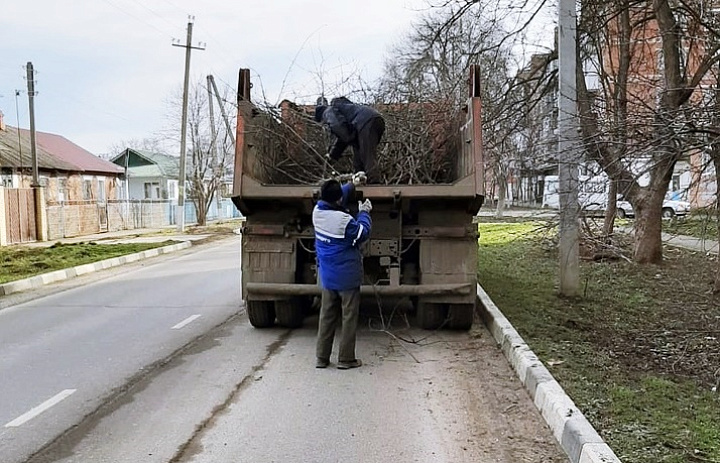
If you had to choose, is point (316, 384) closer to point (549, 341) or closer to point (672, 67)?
point (549, 341)

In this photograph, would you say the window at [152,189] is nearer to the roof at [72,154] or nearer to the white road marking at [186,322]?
the roof at [72,154]

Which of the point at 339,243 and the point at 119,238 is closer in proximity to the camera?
the point at 339,243

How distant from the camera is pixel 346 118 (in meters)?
8.45

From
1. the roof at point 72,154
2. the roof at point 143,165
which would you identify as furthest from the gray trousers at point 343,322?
the roof at point 143,165

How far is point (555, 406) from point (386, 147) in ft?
16.2

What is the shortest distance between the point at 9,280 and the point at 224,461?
11211 millimetres

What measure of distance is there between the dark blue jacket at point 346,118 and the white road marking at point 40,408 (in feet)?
13.5

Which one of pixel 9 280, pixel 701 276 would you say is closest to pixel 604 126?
pixel 701 276

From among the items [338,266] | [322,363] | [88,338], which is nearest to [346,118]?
[338,266]

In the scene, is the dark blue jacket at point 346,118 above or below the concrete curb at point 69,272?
above

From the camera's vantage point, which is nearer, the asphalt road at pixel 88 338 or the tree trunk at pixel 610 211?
the asphalt road at pixel 88 338

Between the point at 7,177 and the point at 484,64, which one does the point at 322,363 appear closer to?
the point at 484,64

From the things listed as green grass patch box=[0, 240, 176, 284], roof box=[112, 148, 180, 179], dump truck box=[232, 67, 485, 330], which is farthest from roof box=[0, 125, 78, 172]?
dump truck box=[232, 67, 485, 330]

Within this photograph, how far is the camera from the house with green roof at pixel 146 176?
54.0 meters
